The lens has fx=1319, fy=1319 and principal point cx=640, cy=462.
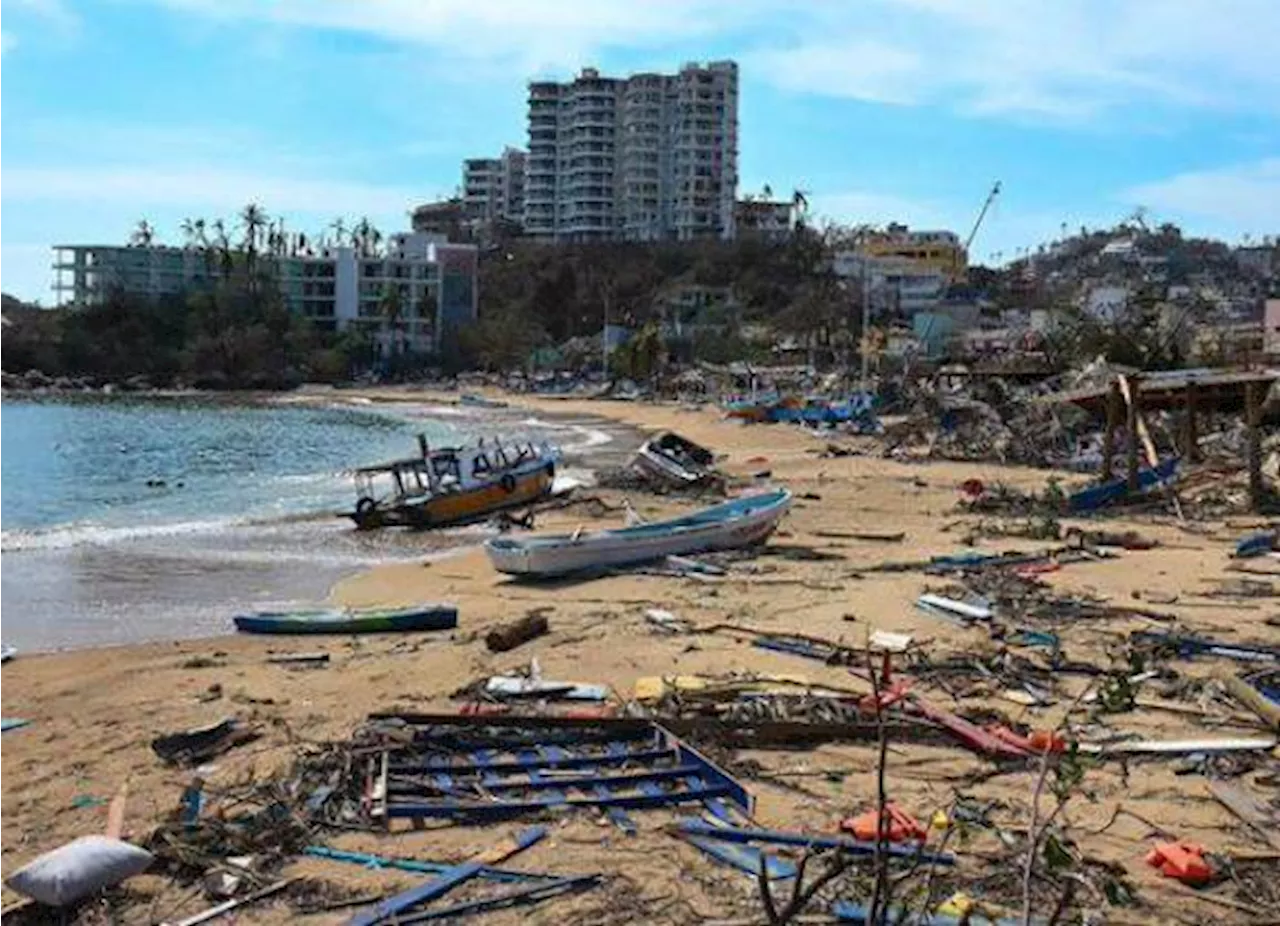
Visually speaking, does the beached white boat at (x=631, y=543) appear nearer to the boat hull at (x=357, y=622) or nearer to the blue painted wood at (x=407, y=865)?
the boat hull at (x=357, y=622)

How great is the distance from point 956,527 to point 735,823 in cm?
1746

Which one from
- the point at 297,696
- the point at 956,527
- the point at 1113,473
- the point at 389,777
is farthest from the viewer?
the point at 1113,473

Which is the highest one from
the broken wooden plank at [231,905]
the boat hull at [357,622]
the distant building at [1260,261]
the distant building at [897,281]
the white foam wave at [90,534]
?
the distant building at [1260,261]

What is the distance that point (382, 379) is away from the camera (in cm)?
12825

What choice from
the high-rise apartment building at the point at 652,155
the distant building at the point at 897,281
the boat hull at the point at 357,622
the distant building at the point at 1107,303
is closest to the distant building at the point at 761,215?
the high-rise apartment building at the point at 652,155

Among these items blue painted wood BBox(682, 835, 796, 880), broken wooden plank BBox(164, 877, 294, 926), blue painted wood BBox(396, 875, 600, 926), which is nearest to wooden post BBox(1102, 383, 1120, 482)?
blue painted wood BBox(682, 835, 796, 880)

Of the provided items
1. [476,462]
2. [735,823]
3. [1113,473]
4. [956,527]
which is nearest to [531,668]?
[735,823]

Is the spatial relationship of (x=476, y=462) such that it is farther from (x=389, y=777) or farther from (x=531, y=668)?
(x=389, y=777)

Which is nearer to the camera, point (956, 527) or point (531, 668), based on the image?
point (531, 668)

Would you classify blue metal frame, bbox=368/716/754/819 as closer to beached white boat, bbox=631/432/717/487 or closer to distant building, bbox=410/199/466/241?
beached white boat, bbox=631/432/717/487

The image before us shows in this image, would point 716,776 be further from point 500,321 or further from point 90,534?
point 500,321

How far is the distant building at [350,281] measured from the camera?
132 meters

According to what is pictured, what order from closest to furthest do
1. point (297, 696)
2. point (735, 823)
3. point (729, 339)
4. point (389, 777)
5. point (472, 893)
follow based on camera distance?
point (472, 893), point (735, 823), point (389, 777), point (297, 696), point (729, 339)

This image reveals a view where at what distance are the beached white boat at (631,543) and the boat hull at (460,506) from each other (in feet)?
29.9
